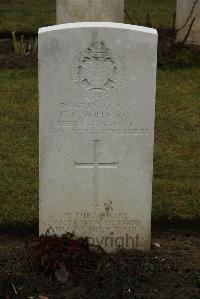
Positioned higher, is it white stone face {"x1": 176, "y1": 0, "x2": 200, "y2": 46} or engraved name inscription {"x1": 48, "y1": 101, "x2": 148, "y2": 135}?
white stone face {"x1": 176, "y1": 0, "x2": 200, "y2": 46}

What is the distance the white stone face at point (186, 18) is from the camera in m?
11.8

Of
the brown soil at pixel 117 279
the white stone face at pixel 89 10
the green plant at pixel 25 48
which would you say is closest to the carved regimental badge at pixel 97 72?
the brown soil at pixel 117 279

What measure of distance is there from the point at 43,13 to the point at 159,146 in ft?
29.5

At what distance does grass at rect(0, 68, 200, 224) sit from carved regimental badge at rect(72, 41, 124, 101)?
1.47 m

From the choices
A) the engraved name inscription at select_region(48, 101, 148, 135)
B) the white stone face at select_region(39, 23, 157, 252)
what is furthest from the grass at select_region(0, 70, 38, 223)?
the engraved name inscription at select_region(48, 101, 148, 135)

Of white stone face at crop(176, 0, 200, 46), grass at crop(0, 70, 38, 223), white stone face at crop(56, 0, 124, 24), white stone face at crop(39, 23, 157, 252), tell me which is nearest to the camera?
white stone face at crop(39, 23, 157, 252)

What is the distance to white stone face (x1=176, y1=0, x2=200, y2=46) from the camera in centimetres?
1180

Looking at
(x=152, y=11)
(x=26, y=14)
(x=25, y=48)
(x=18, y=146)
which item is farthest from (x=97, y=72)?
(x=152, y=11)

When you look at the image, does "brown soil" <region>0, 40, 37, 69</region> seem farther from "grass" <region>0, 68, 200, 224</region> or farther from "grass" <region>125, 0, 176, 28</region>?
"grass" <region>125, 0, 176, 28</region>

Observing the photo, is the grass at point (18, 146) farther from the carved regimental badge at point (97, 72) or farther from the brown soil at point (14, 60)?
the carved regimental badge at point (97, 72)

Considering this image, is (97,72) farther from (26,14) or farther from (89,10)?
(26,14)

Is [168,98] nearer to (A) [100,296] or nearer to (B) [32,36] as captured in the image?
(B) [32,36]

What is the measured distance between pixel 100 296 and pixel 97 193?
764 millimetres

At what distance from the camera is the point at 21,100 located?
9.60 metres
